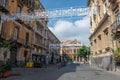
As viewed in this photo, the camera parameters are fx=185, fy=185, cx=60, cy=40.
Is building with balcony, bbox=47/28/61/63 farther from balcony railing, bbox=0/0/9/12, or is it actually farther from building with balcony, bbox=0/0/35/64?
balcony railing, bbox=0/0/9/12

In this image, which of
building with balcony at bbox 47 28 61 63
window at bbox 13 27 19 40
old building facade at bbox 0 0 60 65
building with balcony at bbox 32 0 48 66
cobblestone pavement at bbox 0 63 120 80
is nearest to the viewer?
cobblestone pavement at bbox 0 63 120 80

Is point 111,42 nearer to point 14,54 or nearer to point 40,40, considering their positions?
point 14,54

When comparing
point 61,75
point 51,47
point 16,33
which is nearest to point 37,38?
point 16,33

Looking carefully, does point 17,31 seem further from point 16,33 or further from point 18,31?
point 16,33

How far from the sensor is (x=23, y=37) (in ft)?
107

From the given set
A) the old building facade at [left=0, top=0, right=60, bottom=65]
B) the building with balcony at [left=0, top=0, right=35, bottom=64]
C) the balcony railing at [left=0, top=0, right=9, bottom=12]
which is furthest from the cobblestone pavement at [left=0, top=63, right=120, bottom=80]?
the balcony railing at [left=0, top=0, right=9, bottom=12]

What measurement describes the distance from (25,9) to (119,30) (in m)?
18.9

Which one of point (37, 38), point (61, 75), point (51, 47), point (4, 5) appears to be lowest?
point (61, 75)

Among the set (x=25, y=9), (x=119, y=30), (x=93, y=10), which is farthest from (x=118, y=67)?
(x=25, y=9)

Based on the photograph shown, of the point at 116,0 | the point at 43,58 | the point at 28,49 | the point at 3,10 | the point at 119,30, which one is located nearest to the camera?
the point at 119,30

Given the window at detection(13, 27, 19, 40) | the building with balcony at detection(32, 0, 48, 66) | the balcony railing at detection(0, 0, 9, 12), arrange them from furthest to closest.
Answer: the building with balcony at detection(32, 0, 48, 66) → the window at detection(13, 27, 19, 40) → the balcony railing at detection(0, 0, 9, 12)

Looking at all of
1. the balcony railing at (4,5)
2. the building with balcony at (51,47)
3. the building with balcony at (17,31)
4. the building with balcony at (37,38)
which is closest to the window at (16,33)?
the building with balcony at (17,31)

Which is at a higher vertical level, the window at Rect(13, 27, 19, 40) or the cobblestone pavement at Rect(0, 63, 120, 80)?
the window at Rect(13, 27, 19, 40)

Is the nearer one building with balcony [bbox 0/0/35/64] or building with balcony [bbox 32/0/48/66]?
building with balcony [bbox 0/0/35/64]
